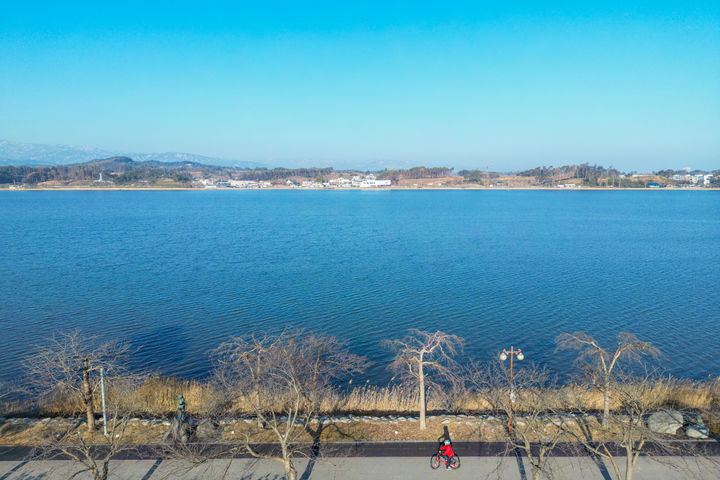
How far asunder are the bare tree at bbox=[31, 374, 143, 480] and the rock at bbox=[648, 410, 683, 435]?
17.0 m

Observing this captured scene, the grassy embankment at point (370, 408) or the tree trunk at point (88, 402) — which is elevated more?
the tree trunk at point (88, 402)

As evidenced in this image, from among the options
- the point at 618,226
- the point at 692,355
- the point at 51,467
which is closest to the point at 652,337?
the point at 692,355

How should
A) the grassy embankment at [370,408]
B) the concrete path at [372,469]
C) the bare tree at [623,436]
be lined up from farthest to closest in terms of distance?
1. the grassy embankment at [370,408]
2. the concrete path at [372,469]
3. the bare tree at [623,436]

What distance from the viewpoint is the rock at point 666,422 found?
15555 millimetres

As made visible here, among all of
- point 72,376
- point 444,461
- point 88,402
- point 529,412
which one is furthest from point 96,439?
point 529,412

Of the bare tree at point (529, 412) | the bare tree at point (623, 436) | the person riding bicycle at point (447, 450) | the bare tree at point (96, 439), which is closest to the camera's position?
the bare tree at point (96, 439)

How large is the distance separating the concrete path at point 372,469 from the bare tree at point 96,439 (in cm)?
34

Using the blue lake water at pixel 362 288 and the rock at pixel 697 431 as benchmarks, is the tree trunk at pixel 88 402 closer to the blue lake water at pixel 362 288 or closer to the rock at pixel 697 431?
the blue lake water at pixel 362 288

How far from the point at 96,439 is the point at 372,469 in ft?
31.5

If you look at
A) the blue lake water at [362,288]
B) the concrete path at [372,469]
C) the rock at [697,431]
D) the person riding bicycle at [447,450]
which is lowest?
the blue lake water at [362,288]

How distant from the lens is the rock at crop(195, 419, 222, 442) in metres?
15.6

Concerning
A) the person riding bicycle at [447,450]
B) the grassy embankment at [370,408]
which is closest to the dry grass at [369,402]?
the grassy embankment at [370,408]

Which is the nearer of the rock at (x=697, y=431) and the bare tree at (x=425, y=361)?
the rock at (x=697, y=431)

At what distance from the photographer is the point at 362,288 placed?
39812mm
